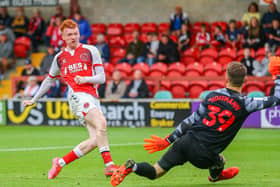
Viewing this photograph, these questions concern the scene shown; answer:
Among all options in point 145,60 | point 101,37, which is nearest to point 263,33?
point 145,60

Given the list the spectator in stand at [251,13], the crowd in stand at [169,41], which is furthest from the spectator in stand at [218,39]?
the spectator in stand at [251,13]

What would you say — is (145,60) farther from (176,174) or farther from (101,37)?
(176,174)

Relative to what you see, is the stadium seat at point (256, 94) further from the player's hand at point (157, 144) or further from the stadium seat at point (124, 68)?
the player's hand at point (157, 144)

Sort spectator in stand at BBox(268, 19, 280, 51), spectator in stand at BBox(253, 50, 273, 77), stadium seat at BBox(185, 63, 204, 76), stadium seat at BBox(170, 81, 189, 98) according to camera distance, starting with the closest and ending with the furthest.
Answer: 1. spectator in stand at BBox(253, 50, 273, 77)
2. stadium seat at BBox(170, 81, 189, 98)
3. spectator in stand at BBox(268, 19, 280, 51)
4. stadium seat at BBox(185, 63, 204, 76)

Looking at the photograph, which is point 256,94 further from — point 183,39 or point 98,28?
point 98,28

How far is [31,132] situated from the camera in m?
18.9

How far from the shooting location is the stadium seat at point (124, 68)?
23.0 meters

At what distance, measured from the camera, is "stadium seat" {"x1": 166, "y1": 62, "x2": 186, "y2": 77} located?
22.6m

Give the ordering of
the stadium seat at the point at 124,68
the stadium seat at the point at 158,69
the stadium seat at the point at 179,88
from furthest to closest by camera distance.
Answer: the stadium seat at the point at 124,68 < the stadium seat at the point at 158,69 < the stadium seat at the point at 179,88

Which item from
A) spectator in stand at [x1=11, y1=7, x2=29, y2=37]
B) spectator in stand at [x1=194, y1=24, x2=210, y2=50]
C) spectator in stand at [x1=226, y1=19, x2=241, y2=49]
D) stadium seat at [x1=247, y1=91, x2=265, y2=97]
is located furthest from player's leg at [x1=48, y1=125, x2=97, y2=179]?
spectator in stand at [x1=11, y1=7, x2=29, y2=37]

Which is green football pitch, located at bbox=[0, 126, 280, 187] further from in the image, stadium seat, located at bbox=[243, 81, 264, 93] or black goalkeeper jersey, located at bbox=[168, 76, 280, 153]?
stadium seat, located at bbox=[243, 81, 264, 93]

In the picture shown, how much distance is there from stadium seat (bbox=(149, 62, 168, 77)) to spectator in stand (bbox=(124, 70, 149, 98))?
59.6 inches

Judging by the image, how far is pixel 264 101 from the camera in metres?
7.78

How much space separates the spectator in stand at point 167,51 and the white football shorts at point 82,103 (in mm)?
A: 13511
